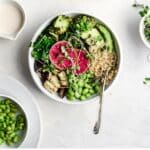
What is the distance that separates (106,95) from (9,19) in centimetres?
32

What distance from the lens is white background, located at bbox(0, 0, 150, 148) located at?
5.48 feet

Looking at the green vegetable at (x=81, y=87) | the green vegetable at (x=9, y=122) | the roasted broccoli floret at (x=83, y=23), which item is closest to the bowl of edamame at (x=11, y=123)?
the green vegetable at (x=9, y=122)

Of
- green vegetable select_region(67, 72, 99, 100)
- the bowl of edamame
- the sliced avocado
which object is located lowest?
the bowl of edamame

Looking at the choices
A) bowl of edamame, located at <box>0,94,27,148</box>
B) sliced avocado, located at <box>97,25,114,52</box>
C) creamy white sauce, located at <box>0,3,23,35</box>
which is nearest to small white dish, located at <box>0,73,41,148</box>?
bowl of edamame, located at <box>0,94,27,148</box>

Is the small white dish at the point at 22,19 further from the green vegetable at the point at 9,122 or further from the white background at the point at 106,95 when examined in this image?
the green vegetable at the point at 9,122

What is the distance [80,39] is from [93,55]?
2.0 inches

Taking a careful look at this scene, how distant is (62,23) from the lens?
161cm

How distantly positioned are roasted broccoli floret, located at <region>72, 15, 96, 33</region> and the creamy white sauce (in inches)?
5.3

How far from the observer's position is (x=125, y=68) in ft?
5.57

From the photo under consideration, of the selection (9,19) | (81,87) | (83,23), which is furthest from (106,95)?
(9,19)

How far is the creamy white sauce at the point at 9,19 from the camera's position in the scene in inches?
63.5

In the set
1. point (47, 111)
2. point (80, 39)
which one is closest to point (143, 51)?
point (80, 39)

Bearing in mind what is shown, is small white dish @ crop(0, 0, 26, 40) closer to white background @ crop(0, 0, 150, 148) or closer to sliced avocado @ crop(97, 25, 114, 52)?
white background @ crop(0, 0, 150, 148)

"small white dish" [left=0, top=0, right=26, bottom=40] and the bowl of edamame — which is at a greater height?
"small white dish" [left=0, top=0, right=26, bottom=40]
